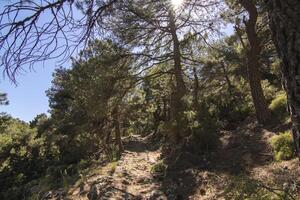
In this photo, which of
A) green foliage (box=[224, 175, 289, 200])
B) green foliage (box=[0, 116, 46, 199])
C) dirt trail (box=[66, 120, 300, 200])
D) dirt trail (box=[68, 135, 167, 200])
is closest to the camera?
green foliage (box=[224, 175, 289, 200])

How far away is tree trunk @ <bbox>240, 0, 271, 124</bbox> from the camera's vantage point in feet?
34.5

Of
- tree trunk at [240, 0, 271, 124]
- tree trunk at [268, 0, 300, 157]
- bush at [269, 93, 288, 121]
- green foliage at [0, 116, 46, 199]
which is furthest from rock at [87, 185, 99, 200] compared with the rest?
tree trunk at [268, 0, 300, 157]

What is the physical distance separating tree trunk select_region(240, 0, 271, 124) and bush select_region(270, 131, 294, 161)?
2.49m

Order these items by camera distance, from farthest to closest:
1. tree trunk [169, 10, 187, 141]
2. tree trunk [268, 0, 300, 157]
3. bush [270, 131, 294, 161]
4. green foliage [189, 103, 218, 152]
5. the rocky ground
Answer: tree trunk [169, 10, 187, 141], green foliage [189, 103, 218, 152], bush [270, 131, 294, 161], the rocky ground, tree trunk [268, 0, 300, 157]

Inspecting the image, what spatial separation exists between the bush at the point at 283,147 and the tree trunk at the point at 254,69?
8.18 feet

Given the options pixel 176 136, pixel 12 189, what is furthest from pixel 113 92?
pixel 12 189

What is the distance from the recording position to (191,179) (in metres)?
8.18

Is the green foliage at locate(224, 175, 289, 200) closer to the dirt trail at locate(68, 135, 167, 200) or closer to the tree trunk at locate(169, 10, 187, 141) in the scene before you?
the dirt trail at locate(68, 135, 167, 200)

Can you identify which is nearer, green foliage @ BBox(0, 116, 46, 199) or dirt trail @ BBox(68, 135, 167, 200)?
dirt trail @ BBox(68, 135, 167, 200)

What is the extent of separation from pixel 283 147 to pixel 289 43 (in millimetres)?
6320

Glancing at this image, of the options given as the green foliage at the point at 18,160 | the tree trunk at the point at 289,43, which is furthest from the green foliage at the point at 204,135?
the tree trunk at the point at 289,43

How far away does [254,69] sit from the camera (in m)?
10.9

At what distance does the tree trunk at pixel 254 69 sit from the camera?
10.5 metres

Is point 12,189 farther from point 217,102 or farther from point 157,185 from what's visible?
point 217,102
